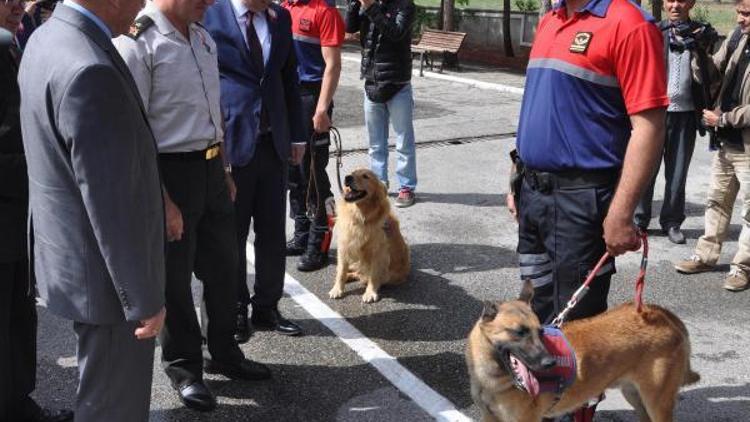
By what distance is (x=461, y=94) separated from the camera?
1464 centimetres

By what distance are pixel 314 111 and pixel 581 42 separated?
10.6 feet

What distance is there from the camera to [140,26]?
317 centimetres

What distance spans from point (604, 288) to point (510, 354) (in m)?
0.63

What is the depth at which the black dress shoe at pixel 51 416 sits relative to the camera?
3.41 meters

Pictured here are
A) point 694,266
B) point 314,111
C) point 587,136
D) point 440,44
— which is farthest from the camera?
point 440,44

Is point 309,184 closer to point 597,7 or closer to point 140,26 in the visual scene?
point 140,26

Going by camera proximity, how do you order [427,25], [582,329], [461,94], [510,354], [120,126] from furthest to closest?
1. [427,25]
2. [461,94]
3. [582,329]
4. [510,354]
5. [120,126]

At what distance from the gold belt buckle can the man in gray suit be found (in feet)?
3.43

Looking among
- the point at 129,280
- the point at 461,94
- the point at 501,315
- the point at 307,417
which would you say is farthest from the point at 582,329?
the point at 461,94

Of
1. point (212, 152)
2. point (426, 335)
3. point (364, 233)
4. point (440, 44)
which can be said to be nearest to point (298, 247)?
point (364, 233)

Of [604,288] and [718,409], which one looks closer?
[604,288]

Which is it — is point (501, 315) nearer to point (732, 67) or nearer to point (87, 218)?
point (87, 218)

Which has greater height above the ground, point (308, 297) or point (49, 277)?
point (49, 277)

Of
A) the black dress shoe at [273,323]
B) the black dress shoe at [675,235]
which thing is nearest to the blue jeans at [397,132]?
the black dress shoe at [675,235]
